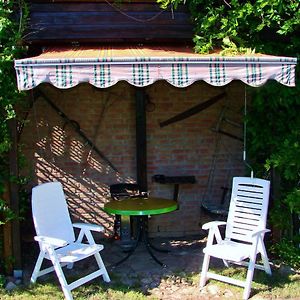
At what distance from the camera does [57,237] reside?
6.85 meters

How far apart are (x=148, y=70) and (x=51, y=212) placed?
246 centimetres

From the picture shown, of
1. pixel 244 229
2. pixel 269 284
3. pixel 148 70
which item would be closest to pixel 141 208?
pixel 244 229

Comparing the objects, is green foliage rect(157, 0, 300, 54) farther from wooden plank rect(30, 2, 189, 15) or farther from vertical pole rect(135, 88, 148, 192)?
vertical pole rect(135, 88, 148, 192)

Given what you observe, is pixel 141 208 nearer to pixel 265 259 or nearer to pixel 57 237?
pixel 57 237

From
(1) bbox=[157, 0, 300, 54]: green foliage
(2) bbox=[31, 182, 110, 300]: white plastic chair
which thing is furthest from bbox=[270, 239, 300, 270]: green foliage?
(1) bbox=[157, 0, 300, 54]: green foliage

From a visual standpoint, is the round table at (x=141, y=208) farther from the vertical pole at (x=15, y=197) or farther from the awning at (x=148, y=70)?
the awning at (x=148, y=70)

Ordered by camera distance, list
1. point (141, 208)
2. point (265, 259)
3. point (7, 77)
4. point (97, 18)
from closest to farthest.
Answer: point (7, 77)
point (265, 259)
point (141, 208)
point (97, 18)

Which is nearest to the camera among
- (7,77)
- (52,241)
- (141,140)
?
(52,241)

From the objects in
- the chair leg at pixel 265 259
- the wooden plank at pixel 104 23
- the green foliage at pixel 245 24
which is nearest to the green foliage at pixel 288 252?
the chair leg at pixel 265 259

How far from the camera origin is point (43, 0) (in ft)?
24.9

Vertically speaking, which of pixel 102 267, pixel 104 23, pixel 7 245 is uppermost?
pixel 104 23

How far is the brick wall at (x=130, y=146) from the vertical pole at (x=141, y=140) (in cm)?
15

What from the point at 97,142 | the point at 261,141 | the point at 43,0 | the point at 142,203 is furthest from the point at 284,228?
the point at 43,0

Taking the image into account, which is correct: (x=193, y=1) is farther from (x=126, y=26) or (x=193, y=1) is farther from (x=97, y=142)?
(x=97, y=142)
